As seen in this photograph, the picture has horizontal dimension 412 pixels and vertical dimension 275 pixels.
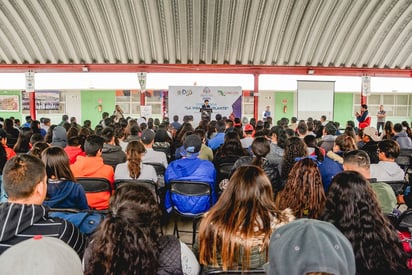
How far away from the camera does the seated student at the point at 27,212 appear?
1.82 m

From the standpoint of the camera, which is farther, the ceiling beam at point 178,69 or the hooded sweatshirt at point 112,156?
the ceiling beam at point 178,69

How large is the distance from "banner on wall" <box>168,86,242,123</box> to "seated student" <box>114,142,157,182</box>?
7411mm

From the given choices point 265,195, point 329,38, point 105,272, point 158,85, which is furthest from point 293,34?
point 105,272

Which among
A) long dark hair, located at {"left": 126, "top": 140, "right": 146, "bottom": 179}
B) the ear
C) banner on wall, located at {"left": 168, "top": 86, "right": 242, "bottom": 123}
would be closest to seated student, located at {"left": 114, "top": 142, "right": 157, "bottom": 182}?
long dark hair, located at {"left": 126, "top": 140, "right": 146, "bottom": 179}

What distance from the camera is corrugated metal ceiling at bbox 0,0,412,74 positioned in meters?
10.3

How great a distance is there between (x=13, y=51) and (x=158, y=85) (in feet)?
16.2

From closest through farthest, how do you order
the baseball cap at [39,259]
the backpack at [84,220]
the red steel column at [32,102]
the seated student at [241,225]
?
the baseball cap at [39,259]
the seated student at [241,225]
the backpack at [84,220]
the red steel column at [32,102]

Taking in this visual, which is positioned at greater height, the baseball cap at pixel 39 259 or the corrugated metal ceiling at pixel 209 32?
the corrugated metal ceiling at pixel 209 32

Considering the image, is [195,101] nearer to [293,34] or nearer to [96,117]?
[293,34]

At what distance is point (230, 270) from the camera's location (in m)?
1.86

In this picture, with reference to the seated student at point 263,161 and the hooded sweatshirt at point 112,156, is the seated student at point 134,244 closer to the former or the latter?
the seated student at point 263,161

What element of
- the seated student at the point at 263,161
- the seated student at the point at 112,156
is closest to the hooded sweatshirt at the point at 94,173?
the seated student at the point at 112,156

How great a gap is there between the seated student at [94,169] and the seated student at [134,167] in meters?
0.15

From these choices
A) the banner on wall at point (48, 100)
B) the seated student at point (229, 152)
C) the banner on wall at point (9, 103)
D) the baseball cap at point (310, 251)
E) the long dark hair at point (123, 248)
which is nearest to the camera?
the baseball cap at point (310, 251)
